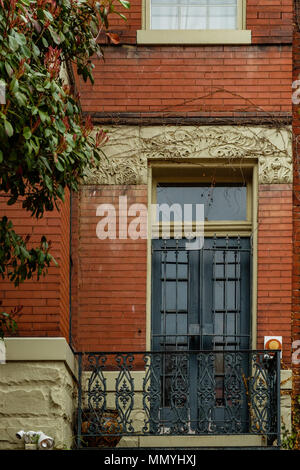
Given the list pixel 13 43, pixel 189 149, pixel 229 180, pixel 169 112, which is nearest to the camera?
pixel 13 43

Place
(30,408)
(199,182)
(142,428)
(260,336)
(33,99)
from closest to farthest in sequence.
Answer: (33,99)
(30,408)
(142,428)
(260,336)
(199,182)

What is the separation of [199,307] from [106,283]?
1.11m

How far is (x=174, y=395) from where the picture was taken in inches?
427

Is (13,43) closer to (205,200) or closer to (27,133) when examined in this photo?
(27,133)

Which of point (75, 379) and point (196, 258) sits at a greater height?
point (196, 258)

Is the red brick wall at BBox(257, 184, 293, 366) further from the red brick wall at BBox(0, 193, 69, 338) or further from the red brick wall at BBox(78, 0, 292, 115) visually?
the red brick wall at BBox(0, 193, 69, 338)

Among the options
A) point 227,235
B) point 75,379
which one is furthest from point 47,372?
point 227,235

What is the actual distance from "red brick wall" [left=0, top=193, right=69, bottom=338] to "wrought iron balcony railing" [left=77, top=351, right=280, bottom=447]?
749 millimetres

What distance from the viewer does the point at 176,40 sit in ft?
39.1

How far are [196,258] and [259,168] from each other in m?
1.27

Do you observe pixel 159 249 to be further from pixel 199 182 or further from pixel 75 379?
pixel 75 379

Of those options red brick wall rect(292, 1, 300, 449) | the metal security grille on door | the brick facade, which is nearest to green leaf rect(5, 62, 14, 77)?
the brick facade

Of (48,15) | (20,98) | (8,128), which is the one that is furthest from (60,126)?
(8,128)

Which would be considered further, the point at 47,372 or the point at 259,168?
the point at 259,168
